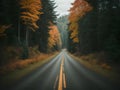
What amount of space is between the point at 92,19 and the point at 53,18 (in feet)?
100

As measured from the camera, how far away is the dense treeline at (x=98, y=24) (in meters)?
24.8

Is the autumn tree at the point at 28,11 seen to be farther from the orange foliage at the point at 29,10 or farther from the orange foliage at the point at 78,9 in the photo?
the orange foliage at the point at 78,9

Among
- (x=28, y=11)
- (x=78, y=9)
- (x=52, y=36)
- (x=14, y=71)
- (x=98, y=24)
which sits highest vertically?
(x=78, y=9)

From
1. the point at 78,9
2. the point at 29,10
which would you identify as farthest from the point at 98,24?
the point at 78,9

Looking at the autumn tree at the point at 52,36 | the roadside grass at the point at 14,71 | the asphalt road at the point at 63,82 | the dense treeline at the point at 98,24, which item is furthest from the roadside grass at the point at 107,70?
the autumn tree at the point at 52,36

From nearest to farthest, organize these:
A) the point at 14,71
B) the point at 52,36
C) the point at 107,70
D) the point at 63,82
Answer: the point at 63,82 < the point at 14,71 < the point at 107,70 < the point at 52,36

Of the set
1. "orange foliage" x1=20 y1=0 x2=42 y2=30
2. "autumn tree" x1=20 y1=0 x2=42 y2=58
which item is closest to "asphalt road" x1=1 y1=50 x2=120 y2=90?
"autumn tree" x1=20 y1=0 x2=42 y2=58

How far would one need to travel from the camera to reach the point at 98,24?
30.2 metres

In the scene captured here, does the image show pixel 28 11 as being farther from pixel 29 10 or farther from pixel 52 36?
pixel 52 36

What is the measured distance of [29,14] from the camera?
33250 mm

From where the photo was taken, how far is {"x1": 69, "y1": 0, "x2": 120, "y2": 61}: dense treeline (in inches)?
976

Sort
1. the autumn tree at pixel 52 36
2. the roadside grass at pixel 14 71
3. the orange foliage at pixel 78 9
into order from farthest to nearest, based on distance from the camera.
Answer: the autumn tree at pixel 52 36 < the orange foliage at pixel 78 9 < the roadside grass at pixel 14 71

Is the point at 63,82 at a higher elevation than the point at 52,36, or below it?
below

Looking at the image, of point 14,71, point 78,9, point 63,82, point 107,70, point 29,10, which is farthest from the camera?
point 78,9
